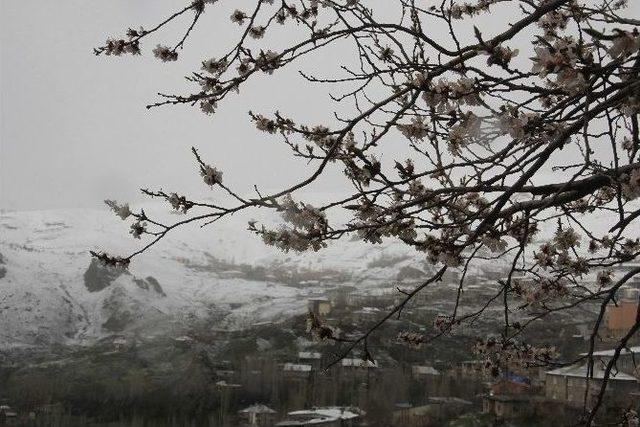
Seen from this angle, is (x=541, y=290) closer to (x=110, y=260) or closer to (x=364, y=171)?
(x=364, y=171)

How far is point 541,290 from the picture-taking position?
4609 mm

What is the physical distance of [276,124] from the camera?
326cm

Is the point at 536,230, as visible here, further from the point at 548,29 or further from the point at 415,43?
the point at 415,43

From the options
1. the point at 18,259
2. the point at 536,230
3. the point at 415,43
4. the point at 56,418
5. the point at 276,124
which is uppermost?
the point at 18,259

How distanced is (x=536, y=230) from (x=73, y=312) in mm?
66932

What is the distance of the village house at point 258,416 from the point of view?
3428 cm

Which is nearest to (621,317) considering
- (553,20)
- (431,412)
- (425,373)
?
(431,412)

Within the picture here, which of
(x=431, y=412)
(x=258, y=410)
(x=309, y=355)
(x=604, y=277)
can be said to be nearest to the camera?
(x=604, y=277)

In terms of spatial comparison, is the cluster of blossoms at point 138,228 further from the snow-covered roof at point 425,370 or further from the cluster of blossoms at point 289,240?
the snow-covered roof at point 425,370

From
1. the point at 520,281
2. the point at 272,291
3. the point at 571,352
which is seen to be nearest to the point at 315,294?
the point at 272,291

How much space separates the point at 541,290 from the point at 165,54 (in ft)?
11.6

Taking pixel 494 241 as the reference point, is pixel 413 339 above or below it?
below

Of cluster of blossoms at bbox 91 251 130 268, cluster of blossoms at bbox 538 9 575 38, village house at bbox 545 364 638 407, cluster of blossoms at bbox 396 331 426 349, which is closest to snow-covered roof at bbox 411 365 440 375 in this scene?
village house at bbox 545 364 638 407

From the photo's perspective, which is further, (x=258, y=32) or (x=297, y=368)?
(x=297, y=368)
